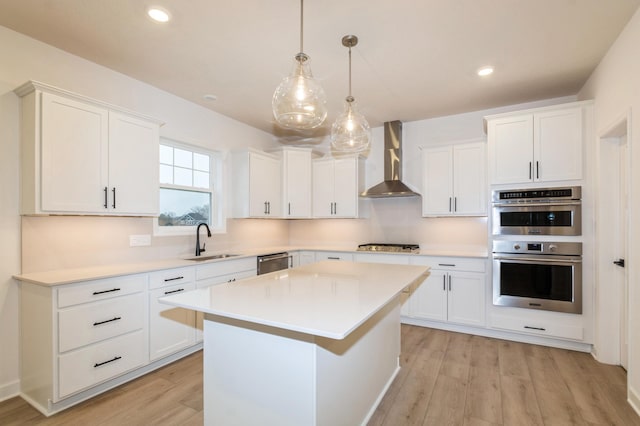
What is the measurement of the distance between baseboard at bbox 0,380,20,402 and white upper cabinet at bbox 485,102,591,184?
15.3 ft

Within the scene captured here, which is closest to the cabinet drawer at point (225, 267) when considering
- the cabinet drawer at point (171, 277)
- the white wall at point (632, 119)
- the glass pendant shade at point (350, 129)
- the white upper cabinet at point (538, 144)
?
the cabinet drawer at point (171, 277)

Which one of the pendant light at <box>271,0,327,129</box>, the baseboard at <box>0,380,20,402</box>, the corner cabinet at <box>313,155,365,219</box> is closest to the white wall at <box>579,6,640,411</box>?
the pendant light at <box>271,0,327,129</box>

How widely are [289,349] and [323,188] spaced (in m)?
3.50

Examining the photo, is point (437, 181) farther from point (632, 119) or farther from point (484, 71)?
point (632, 119)

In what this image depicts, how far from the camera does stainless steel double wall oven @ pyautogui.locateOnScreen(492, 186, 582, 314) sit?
10.1ft

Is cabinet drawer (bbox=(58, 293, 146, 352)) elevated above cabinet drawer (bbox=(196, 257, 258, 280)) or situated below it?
below

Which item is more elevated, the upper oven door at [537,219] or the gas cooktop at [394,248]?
the upper oven door at [537,219]

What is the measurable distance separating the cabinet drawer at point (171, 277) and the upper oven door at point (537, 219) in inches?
129

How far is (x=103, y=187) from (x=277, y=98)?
1.76 m

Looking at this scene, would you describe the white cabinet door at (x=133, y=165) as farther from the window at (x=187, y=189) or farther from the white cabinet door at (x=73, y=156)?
the window at (x=187, y=189)

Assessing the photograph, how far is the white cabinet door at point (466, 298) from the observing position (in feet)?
11.7

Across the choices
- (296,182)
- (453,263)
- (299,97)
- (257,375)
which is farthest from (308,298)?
(296,182)

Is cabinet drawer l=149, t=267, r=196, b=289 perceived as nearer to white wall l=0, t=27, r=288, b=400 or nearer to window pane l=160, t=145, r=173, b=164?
white wall l=0, t=27, r=288, b=400

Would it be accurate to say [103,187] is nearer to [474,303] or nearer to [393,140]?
[393,140]
